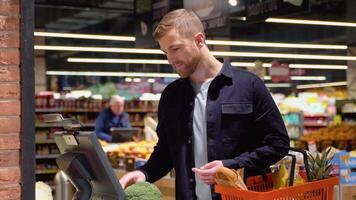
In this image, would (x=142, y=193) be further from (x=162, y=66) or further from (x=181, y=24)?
(x=162, y=66)

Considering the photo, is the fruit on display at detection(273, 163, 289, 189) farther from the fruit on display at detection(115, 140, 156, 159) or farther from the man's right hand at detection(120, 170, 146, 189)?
the fruit on display at detection(115, 140, 156, 159)

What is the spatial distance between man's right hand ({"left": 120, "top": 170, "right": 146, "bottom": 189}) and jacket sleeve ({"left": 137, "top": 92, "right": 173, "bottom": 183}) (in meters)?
0.11

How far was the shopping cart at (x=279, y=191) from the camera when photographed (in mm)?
2275

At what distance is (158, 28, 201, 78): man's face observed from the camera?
9.71 ft

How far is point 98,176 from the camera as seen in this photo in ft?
7.88

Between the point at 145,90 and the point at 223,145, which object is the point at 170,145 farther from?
the point at 145,90

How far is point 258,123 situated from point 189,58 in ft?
1.51

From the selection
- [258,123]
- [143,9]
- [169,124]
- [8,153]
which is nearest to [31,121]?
[8,153]

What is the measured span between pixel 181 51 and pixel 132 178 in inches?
26.2

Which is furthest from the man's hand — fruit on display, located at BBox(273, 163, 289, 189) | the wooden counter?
the wooden counter

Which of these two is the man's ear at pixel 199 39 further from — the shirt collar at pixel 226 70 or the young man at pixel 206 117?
the shirt collar at pixel 226 70

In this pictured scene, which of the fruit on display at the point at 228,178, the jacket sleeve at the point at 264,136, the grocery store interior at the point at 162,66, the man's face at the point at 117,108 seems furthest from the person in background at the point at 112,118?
the fruit on display at the point at 228,178

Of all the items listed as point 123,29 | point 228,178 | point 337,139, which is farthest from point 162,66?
point 228,178

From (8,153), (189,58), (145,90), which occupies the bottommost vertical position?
(145,90)
